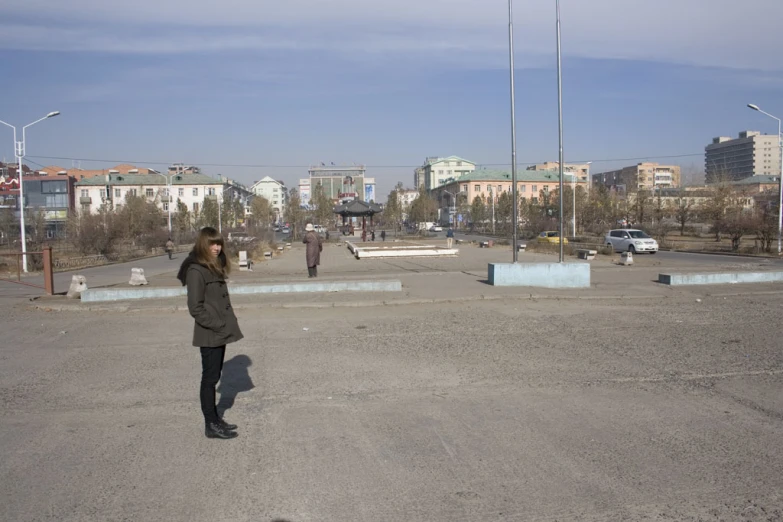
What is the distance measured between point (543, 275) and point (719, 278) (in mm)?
5051

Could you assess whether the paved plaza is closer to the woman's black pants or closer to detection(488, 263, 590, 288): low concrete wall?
the woman's black pants

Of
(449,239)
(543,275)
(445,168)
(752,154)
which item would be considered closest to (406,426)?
(543,275)

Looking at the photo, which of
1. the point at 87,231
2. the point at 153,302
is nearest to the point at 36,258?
the point at 87,231

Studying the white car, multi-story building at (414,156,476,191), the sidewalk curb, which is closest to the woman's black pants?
the sidewalk curb

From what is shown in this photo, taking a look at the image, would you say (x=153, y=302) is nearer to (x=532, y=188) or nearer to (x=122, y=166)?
(x=532, y=188)

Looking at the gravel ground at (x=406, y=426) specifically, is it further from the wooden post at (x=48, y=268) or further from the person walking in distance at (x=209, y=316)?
the wooden post at (x=48, y=268)

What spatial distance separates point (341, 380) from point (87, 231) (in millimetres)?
A: 35757

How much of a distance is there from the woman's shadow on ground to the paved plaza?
0.16 feet

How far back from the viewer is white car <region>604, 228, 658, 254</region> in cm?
3638

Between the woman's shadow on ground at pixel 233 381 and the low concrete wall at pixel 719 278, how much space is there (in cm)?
1249

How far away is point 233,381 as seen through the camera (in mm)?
7223

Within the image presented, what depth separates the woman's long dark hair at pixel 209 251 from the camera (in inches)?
206

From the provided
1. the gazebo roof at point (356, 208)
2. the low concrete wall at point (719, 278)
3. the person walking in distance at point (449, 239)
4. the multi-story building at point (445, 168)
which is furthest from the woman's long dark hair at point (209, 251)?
the multi-story building at point (445, 168)

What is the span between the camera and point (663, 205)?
6244 centimetres
